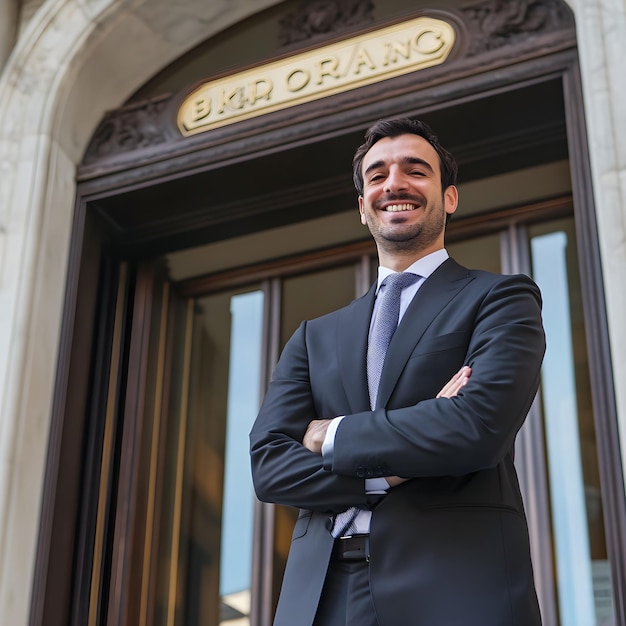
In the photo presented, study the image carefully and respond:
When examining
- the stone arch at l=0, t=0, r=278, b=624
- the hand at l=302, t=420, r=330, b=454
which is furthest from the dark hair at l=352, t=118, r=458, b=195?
the stone arch at l=0, t=0, r=278, b=624

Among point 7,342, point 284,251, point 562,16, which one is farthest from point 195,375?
point 562,16

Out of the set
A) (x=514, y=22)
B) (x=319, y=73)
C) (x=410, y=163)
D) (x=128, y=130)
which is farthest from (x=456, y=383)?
(x=128, y=130)

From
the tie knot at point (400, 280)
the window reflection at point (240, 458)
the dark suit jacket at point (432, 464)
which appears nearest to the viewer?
the dark suit jacket at point (432, 464)

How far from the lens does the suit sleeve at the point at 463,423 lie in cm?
182

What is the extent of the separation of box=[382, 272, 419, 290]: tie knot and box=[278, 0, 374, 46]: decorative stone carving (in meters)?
2.65

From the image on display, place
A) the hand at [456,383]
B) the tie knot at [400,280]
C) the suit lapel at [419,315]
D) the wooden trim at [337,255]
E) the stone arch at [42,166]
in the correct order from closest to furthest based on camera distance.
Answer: the hand at [456,383] < the suit lapel at [419,315] < the tie knot at [400,280] < the stone arch at [42,166] < the wooden trim at [337,255]

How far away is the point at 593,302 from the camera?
3.31m

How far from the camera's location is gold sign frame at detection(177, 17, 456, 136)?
4238mm

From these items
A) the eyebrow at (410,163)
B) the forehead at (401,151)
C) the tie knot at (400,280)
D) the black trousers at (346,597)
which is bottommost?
the black trousers at (346,597)

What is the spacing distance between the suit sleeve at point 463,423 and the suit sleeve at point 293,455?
0.15 ft

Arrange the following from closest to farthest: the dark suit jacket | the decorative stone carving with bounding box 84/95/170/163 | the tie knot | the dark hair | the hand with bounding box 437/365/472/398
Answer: the dark suit jacket, the hand with bounding box 437/365/472/398, the tie knot, the dark hair, the decorative stone carving with bounding box 84/95/170/163

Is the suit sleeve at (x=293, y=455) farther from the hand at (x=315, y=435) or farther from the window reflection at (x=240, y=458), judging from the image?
the window reflection at (x=240, y=458)

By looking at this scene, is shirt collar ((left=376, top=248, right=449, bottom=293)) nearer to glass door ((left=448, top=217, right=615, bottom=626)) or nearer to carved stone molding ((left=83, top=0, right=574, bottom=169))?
carved stone molding ((left=83, top=0, right=574, bottom=169))

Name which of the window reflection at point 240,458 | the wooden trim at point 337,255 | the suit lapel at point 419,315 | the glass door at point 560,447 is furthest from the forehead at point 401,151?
the window reflection at point 240,458
